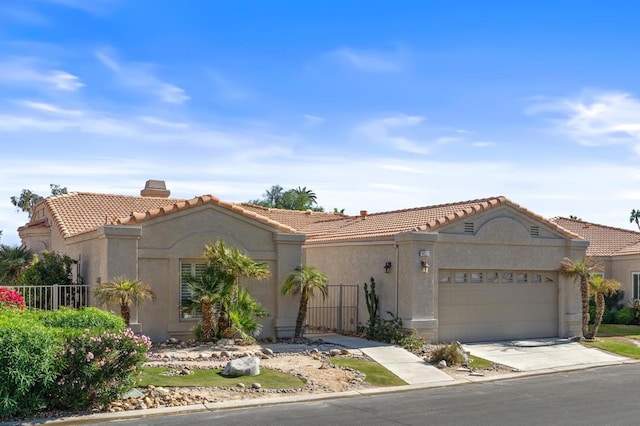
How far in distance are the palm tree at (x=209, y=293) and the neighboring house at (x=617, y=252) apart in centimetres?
2018

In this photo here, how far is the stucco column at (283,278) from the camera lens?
2091 cm

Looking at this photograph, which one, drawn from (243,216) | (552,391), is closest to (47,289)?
(243,216)

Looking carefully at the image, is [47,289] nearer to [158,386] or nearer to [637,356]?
[158,386]

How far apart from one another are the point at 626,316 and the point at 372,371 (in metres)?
18.2

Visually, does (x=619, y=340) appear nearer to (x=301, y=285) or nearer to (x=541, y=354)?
(x=541, y=354)

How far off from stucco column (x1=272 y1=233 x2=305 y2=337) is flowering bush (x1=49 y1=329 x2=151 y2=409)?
28.2ft

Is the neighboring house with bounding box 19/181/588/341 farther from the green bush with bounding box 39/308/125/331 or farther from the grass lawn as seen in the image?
the green bush with bounding box 39/308/125/331

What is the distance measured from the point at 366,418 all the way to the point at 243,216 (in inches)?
377

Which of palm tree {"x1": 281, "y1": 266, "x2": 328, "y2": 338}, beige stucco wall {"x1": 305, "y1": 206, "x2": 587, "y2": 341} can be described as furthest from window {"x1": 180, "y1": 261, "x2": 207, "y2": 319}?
beige stucco wall {"x1": 305, "y1": 206, "x2": 587, "y2": 341}

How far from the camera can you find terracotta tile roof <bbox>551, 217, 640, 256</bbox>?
33031mm

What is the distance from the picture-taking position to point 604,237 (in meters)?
35.3

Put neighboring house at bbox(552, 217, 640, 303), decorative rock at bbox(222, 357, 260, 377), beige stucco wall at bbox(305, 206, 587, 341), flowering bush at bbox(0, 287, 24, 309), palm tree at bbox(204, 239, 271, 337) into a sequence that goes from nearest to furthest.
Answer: decorative rock at bbox(222, 357, 260, 377)
flowering bush at bbox(0, 287, 24, 309)
palm tree at bbox(204, 239, 271, 337)
beige stucco wall at bbox(305, 206, 587, 341)
neighboring house at bbox(552, 217, 640, 303)

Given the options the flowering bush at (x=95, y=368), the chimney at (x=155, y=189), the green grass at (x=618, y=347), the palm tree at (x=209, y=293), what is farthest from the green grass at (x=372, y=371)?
the chimney at (x=155, y=189)

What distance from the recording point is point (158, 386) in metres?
13.6
